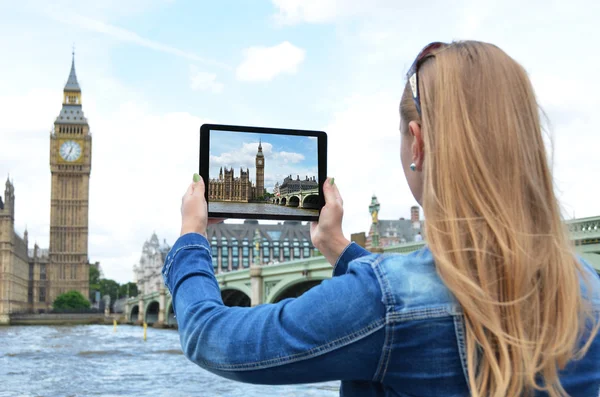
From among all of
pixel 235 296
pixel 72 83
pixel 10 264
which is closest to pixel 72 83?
pixel 72 83

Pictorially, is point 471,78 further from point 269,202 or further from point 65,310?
point 65,310

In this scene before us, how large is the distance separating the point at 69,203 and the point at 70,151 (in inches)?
275

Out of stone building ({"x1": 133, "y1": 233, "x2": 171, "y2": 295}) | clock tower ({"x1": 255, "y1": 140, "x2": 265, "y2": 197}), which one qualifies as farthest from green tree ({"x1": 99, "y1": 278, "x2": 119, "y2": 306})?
clock tower ({"x1": 255, "y1": 140, "x2": 265, "y2": 197})

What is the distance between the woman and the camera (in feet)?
4.27

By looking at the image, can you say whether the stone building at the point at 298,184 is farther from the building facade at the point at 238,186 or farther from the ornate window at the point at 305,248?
the ornate window at the point at 305,248

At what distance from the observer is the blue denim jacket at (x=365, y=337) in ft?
4.32

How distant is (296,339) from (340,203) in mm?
673

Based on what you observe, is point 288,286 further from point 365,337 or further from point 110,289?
point 110,289

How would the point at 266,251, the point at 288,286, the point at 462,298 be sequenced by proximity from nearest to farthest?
1. the point at 462,298
2. the point at 288,286
3. the point at 266,251

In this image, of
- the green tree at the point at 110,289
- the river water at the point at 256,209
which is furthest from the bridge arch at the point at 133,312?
the river water at the point at 256,209

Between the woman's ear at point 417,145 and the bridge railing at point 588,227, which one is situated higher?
the bridge railing at point 588,227

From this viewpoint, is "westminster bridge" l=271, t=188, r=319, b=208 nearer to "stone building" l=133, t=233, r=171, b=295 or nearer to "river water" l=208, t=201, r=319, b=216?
"river water" l=208, t=201, r=319, b=216

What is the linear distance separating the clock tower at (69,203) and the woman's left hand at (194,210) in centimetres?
9586

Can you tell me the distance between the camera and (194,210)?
1.76 meters
